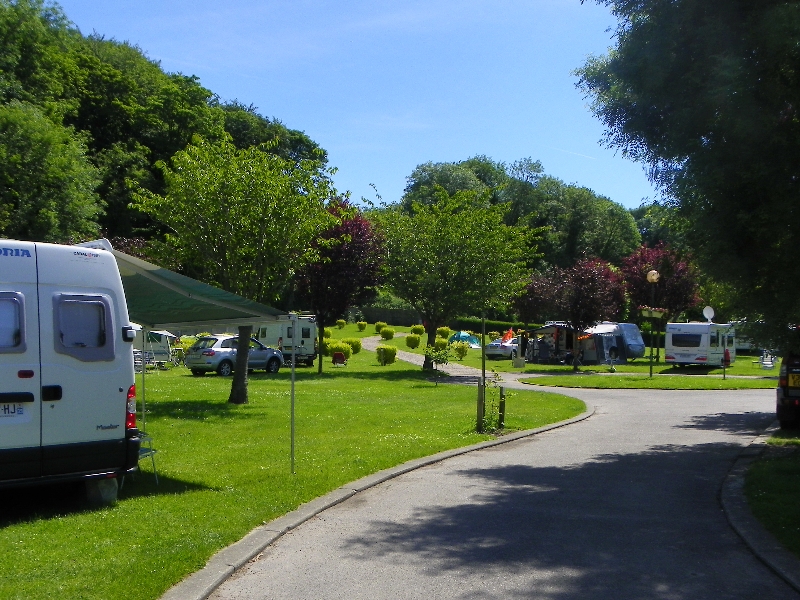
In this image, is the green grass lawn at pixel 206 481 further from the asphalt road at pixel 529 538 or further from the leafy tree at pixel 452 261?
the leafy tree at pixel 452 261

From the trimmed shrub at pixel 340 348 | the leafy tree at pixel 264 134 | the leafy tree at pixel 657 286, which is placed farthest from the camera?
the leafy tree at pixel 264 134

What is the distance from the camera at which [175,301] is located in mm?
10734

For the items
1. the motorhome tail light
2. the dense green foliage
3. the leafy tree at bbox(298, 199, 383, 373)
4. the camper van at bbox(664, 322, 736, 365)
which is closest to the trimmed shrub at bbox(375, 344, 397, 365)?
the leafy tree at bbox(298, 199, 383, 373)

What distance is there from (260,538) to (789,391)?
10982mm

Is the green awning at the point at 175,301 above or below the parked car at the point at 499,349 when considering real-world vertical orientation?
above

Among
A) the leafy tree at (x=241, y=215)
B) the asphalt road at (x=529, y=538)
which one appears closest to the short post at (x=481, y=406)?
the asphalt road at (x=529, y=538)

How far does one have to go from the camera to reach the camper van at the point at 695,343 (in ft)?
132

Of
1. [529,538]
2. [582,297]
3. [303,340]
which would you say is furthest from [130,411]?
[582,297]

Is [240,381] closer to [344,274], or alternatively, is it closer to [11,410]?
[11,410]

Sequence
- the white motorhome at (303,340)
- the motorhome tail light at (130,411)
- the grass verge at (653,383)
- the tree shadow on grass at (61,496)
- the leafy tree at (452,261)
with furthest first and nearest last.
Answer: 1. the white motorhome at (303,340)
2. the leafy tree at (452,261)
3. the grass verge at (653,383)
4. the motorhome tail light at (130,411)
5. the tree shadow on grass at (61,496)

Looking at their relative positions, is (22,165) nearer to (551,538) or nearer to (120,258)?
(120,258)

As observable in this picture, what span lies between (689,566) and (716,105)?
5842mm

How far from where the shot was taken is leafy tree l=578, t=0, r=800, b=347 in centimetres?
975

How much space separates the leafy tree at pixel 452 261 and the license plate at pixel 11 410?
2568 centimetres
